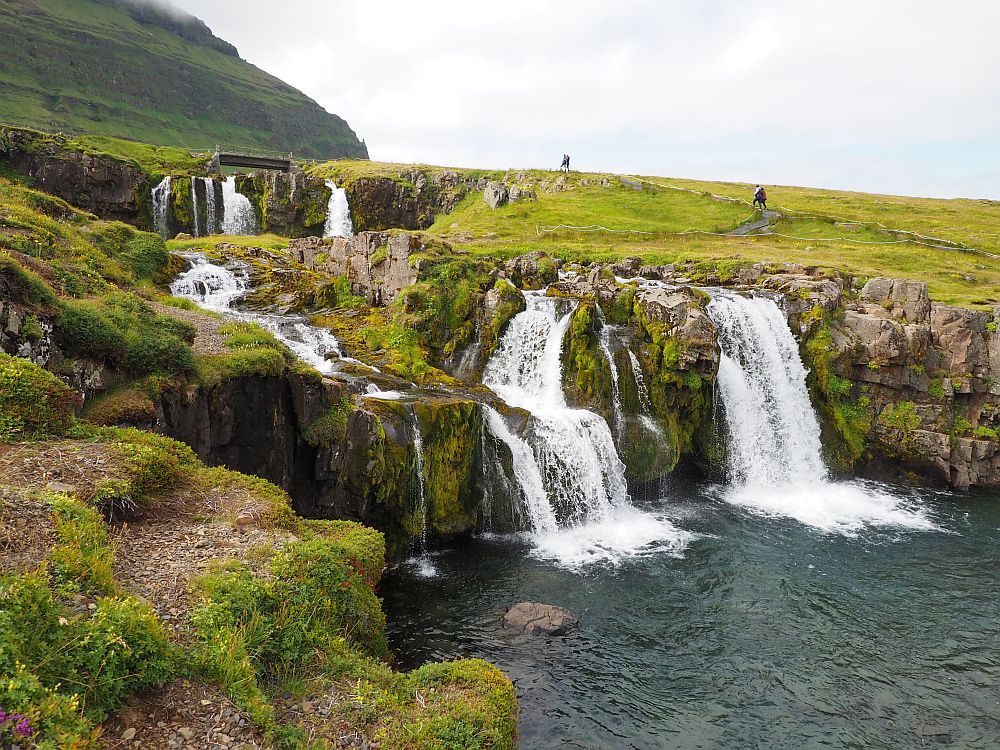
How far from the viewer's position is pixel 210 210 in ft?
185

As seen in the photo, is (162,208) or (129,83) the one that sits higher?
(129,83)

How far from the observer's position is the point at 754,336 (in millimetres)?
32188

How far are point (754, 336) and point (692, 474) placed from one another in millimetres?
8812

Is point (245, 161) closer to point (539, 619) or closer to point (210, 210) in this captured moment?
point (210, 210)

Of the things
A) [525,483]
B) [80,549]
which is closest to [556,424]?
[525,483]

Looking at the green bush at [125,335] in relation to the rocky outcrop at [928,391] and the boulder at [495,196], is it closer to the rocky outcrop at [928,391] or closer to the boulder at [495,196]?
the rocky outcrop at [928,391]

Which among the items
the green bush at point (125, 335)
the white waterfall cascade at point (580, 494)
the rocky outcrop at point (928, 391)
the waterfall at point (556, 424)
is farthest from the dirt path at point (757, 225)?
the green bush at point (125, 335)

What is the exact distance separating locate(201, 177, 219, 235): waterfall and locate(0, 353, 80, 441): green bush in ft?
163

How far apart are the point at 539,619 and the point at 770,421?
67.3ft

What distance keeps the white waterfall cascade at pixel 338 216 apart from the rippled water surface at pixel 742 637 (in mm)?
50125

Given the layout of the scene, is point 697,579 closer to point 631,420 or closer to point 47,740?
point 631,420

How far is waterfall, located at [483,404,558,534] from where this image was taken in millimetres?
23406

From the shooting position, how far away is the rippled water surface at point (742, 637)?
528 inches

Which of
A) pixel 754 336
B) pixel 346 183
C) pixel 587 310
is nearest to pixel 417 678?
pixel 587 310
